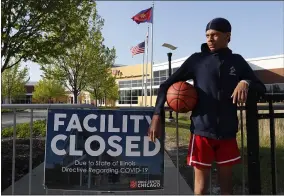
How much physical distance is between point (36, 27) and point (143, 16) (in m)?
18.8

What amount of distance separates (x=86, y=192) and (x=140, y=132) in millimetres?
1024

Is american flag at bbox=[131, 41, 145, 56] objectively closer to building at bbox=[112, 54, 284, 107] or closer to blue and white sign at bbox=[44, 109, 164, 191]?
building at bbox=[112, 54, 284, 107]

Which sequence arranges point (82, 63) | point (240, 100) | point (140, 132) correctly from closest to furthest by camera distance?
point (240, 100) < point (140, 132) < point (82, 63)

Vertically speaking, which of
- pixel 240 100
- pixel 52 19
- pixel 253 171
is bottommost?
pixel 253 171

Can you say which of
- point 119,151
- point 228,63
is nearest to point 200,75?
point 228,63

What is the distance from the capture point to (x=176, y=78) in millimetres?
3221

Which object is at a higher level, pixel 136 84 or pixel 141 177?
pixel 136 84

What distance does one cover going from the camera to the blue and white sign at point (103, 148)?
3.77 meters

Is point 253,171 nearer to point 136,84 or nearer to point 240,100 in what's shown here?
point 240,100

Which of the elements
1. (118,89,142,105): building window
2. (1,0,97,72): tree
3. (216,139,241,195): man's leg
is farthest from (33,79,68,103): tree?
(216,139,241,195): man's leg

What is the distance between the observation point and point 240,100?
2871 millimetres

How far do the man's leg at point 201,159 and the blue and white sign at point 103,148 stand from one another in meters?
0.80

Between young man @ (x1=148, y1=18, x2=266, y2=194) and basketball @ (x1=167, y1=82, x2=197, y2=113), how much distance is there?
58mm

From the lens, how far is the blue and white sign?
377 centimetres
